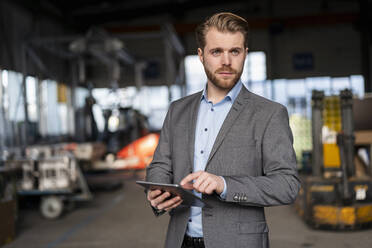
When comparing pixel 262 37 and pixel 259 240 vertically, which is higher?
pixel 262 37

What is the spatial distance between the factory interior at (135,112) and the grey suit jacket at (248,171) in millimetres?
3160

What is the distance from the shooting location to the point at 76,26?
16.3 meters

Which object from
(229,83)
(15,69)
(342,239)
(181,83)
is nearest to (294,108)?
(181,83)

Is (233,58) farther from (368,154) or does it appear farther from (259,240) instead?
(368,154)

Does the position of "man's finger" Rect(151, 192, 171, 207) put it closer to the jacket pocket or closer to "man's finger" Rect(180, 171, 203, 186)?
"man's finger" Rect(180, 171, 203, 186)

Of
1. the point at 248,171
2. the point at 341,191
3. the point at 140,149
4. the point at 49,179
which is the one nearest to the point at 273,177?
the point at 248,171

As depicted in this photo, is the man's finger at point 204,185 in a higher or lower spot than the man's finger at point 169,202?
higher

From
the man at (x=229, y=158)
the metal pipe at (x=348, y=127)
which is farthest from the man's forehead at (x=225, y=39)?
the metal pipe at (x=348, y=127)

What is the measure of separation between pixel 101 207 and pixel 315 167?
11.7ft

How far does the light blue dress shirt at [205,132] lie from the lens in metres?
1.45

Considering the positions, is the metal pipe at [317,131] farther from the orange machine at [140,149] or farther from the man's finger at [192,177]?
the orange machine at [140,149]

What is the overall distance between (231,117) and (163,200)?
369mm

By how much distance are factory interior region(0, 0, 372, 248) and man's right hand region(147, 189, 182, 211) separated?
324 centimetres

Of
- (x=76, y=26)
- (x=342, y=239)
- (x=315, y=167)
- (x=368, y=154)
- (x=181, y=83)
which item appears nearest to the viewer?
(x=342, y=239)
